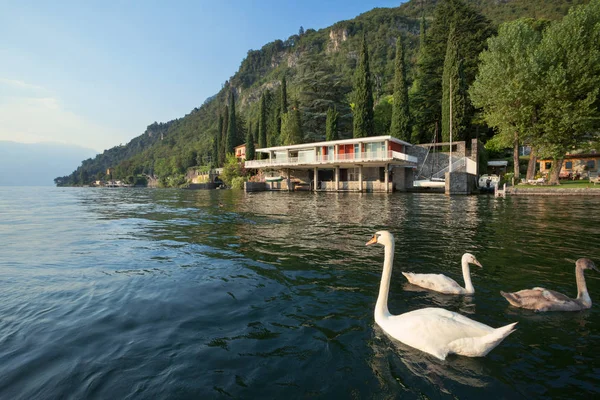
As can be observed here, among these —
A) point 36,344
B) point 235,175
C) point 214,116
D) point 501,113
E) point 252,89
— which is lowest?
point 36,344

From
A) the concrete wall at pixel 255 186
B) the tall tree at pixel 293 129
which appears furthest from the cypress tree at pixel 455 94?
the concrete wall at pixel 255 186

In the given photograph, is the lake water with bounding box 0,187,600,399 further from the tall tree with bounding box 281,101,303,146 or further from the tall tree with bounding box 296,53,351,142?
the tall tree with bounding box 296,53,351,142

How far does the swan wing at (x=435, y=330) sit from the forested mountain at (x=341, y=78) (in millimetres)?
42900

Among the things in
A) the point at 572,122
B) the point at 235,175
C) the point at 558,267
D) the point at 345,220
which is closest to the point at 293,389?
the point at 558,267

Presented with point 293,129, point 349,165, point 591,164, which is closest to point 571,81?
point 591,164

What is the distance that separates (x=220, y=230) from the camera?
12.8 meters

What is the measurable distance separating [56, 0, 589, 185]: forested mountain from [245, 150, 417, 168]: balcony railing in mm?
9737

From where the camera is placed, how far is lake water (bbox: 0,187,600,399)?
3.11m

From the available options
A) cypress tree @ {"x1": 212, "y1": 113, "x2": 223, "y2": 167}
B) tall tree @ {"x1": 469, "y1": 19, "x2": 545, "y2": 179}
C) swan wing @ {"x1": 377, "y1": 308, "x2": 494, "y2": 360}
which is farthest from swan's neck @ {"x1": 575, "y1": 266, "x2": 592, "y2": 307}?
cypress tree @ {"x1": 212, "y1": 113, "x2": 223, "y2": 167}

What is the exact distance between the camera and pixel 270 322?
4453 millimetres

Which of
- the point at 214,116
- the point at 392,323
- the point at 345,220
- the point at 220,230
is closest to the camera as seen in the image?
the point at 392,323

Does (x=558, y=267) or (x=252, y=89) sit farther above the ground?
(x=252, y=89)

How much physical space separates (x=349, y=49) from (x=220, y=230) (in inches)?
5460

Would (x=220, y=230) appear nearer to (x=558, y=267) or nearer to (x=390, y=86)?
(x=558, y=267)
